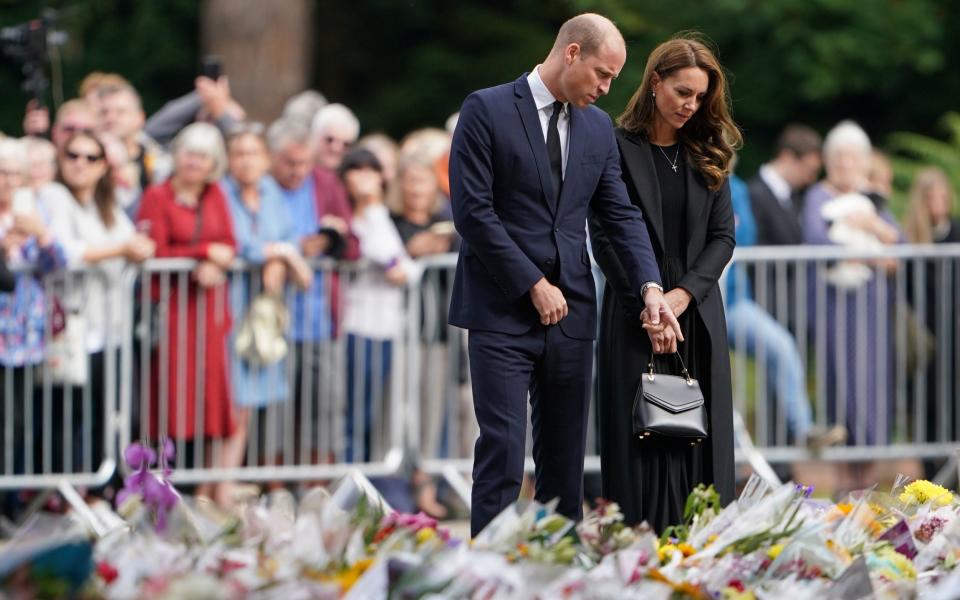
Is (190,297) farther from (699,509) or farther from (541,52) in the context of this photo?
(541,52)

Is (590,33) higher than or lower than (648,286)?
higher

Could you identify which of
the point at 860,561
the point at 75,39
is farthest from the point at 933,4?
the point at 860,561

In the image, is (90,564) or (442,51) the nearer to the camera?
(90,564)

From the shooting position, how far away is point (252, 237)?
30.2ft

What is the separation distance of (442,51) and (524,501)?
46.4 ft

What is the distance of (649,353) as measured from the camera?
244 inches

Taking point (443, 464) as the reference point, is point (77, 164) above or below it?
above

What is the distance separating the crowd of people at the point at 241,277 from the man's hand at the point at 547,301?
11.2 ft

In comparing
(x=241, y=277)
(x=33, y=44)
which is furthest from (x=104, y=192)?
A: (x=33, y=44)

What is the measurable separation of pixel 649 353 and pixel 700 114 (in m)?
0.85

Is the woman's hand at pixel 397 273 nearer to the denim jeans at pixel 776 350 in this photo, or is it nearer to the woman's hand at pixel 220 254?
the woman's hand at pixel 220 254

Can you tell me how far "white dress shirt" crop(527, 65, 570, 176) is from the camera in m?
5.94

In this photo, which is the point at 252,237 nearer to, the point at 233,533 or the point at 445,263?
the point at 445,263

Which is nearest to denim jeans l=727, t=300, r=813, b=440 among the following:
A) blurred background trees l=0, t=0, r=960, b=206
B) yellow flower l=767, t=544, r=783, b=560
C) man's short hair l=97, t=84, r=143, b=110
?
man's short hair l=97, t=84, r=143, b=110
